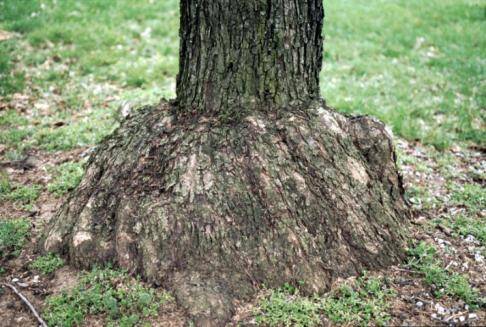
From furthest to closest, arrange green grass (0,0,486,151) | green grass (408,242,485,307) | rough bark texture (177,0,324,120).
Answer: green grass (0,0,486,151)
rough bark texture (177,0,324,120)
green grass (408,242,485,307)

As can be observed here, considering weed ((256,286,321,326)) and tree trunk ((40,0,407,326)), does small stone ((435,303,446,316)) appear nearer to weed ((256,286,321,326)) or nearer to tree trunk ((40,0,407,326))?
tree trunk ((40,0,407,326))

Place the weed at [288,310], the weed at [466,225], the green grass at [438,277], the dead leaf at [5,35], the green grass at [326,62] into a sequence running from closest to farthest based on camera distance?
the weed at [288,310] < the green grass at [438,277] < the weed at [466,225] < the green grass at [326,62] < the dead leaf at [5,35]

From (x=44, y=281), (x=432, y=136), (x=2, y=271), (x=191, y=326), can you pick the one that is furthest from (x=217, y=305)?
(x=432, y=136)

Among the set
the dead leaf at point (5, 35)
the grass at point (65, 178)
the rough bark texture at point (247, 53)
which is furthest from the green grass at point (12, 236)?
the dead leaf at point (5, 35)

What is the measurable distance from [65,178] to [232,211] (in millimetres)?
2394

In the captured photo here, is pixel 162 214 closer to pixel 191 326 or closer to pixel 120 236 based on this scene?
pixel 120 236

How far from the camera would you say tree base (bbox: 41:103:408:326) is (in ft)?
11.8

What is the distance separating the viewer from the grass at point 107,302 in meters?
3.40

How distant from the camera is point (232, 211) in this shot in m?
3.71

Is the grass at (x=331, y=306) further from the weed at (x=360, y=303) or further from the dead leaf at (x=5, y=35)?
the dead leaf at (x=5, y=35)

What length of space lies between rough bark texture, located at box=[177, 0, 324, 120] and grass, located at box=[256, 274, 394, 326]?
1.45 metres

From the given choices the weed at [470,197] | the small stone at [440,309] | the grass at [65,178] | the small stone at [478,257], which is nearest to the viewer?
the small stone at [440,309]

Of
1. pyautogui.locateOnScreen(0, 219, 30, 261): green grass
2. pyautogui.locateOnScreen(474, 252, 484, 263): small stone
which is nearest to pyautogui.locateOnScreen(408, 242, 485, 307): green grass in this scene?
pyautogui.locateOnScreen(474, 252, 484, 263): small stone

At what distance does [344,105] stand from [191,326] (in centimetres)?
483
